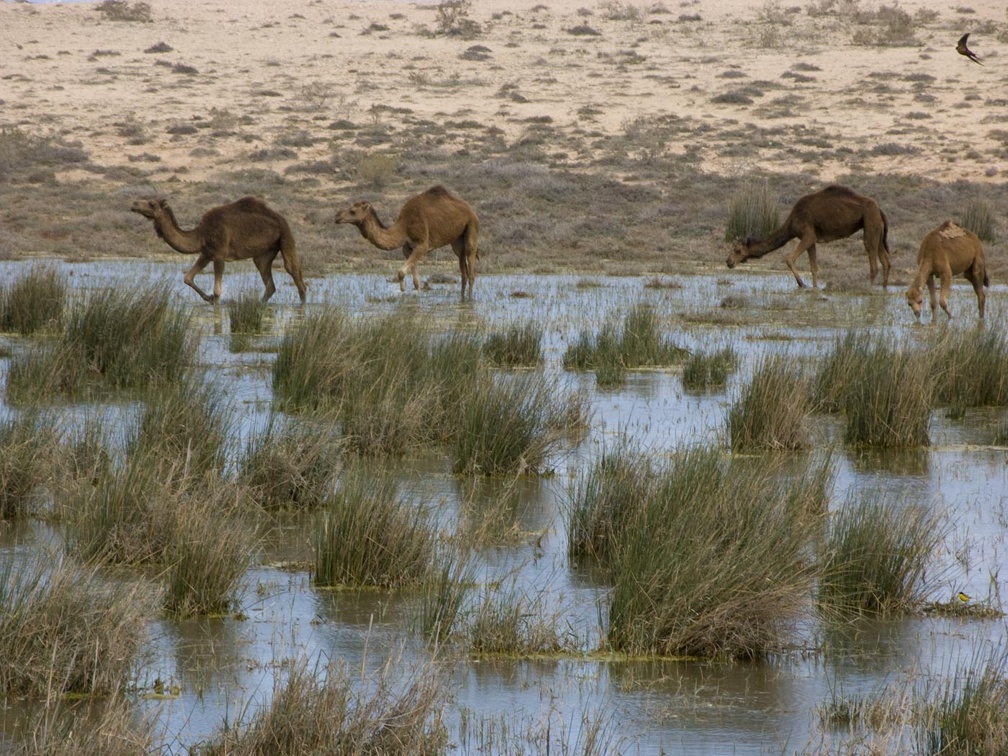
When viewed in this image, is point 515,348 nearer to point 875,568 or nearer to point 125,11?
point 875,568

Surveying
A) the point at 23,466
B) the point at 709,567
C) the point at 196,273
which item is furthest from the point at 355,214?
the point at 709,567

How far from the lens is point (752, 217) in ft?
88.2

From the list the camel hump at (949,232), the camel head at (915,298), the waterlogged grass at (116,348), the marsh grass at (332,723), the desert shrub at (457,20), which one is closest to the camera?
the marsh grass at (332,723)

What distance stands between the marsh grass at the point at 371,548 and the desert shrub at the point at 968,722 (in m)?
2.37

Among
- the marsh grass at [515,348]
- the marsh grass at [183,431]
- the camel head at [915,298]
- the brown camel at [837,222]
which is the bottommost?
the brown camel at [837,222]

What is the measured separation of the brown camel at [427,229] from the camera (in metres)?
18.7

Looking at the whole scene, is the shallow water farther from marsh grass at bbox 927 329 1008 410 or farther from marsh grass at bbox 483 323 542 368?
marsh grass at bbox 483 323 542 368

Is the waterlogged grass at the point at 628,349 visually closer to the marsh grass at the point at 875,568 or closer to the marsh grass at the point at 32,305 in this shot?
the marsh grass at the point at 32,305

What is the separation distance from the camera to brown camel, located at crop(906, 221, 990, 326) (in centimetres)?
1623

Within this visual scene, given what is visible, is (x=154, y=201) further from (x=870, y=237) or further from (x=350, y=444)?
(x=870, y=237)

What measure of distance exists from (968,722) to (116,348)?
8373mm

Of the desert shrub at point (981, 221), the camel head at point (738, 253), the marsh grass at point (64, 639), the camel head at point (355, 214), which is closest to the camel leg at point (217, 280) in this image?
the camel head at point (355, 214)

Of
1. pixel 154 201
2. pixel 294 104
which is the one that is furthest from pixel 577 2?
pixel 154 201

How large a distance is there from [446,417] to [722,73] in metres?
42.3
